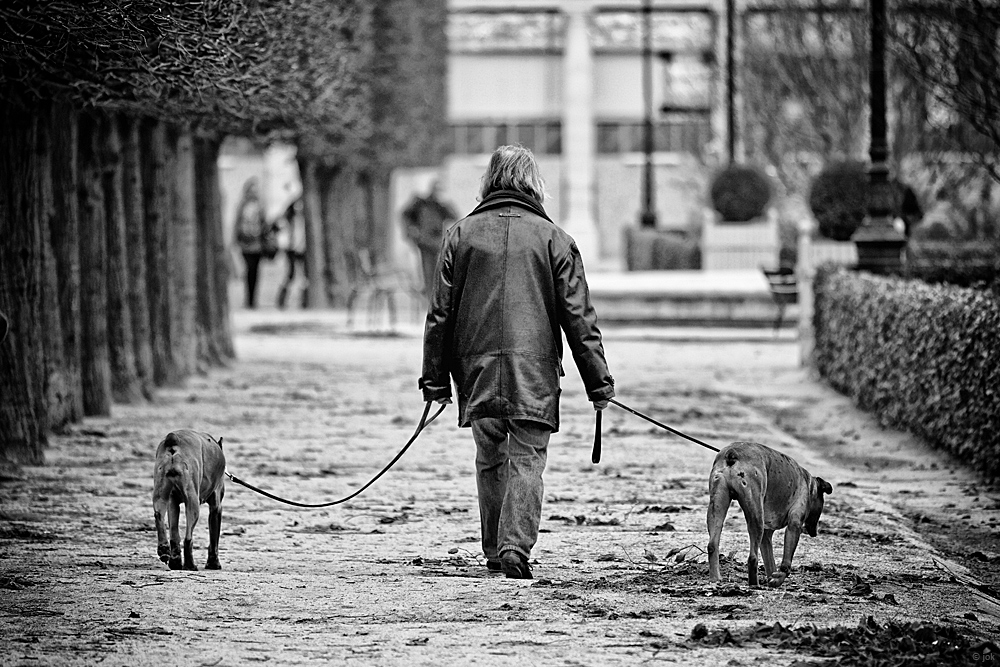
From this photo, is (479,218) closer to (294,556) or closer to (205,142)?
(294,556)

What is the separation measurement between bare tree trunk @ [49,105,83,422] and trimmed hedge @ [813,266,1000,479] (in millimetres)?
6581

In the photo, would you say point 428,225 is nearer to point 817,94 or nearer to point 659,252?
point 659,252

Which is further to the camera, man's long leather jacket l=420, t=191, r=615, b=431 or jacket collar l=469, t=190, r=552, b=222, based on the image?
jacket collar l=469, t=190, r=552, b=222

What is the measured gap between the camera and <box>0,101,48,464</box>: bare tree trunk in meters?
12.5

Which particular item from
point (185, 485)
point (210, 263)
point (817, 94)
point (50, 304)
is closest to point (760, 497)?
point (185, 485)

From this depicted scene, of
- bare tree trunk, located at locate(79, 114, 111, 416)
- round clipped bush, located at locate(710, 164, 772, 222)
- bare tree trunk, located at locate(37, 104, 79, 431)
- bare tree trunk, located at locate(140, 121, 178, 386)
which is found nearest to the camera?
bare tree trunk, located at locate(37, 104, 79, 431)

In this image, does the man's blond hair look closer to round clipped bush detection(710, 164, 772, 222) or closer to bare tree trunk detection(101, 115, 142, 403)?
bare tree trunk detection(101, 115, 142, 403)

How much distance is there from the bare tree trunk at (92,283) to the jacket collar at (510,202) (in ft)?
24.3

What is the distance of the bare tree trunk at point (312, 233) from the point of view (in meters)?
30.6

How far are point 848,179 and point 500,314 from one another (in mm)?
19057

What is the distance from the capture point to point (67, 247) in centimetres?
1433

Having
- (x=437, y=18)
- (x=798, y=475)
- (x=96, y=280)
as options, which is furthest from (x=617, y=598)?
(x=437, y=18)

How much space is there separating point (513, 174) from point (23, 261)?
5471mm

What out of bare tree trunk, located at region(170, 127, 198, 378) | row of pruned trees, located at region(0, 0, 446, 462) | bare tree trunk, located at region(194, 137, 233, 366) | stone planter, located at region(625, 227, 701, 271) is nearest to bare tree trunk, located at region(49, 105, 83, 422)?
row of pruned trees, located at region(0, 0, 446, 462)
